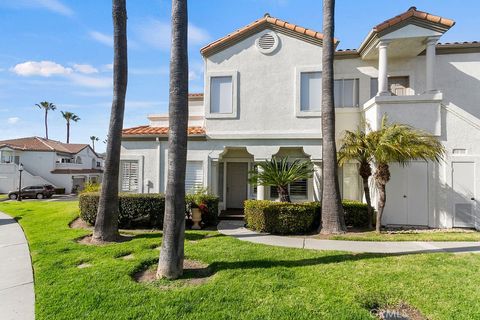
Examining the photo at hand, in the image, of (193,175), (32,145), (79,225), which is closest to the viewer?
(79,225)

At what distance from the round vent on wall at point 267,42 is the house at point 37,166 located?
3748 centimetres

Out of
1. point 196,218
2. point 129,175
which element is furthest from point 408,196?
point 129,175

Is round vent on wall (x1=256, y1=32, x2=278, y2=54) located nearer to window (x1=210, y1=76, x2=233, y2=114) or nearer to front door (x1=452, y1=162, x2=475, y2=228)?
window (x1=210, y1=76, x2=233, y2=114)

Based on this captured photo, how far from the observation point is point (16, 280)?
5.99 m

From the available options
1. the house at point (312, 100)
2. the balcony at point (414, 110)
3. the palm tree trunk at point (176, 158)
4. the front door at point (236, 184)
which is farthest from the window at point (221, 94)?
the palm tree trunk at point (176, 158)

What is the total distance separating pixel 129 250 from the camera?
25.2 feet

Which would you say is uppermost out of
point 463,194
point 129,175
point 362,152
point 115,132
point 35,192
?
point 115,132

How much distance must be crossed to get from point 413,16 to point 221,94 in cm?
Result: 863

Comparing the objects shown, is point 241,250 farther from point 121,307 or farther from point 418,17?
point 418,17

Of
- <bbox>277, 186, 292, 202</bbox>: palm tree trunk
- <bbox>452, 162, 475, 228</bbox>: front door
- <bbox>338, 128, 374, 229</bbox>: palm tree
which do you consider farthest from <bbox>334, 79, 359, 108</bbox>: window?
<bbox>277, 186, 292, 202</bbox>: palm tree trunk

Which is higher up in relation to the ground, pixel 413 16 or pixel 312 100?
pixel 413 16

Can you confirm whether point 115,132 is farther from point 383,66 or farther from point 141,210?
point 383,66

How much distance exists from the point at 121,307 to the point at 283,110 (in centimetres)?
1002

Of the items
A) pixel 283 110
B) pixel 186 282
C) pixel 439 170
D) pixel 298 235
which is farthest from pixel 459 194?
pixel 186 282
